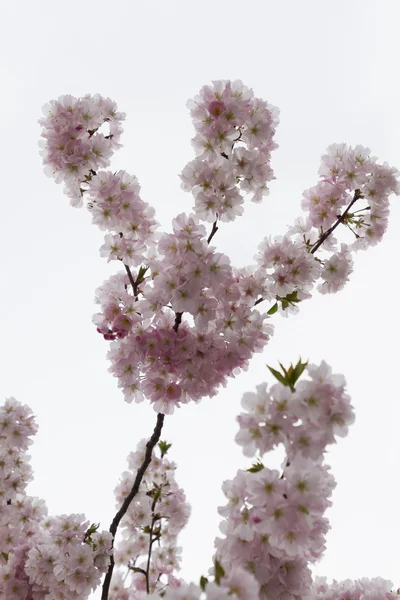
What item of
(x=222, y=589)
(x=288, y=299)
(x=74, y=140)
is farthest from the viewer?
(x=288, y=299)

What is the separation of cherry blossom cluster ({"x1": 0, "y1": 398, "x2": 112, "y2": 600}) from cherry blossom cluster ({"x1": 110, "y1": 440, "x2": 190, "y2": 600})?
29.1 inches

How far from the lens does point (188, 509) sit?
15.9ft

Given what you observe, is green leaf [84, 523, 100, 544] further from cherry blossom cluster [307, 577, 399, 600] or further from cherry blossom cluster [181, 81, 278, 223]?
cherry blossom cluster [181, 81, 278, 223]

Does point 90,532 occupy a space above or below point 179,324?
→ below

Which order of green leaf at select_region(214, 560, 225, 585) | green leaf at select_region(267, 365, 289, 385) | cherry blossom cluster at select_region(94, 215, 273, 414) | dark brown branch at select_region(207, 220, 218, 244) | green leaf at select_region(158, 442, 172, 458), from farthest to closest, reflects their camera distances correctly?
1. green leaf at select_region(158, 442, 172, 458)
2. dark brown branch at select_region(207, 220, 218, 244)
3. cherry blossom cluster at select_region(94, 215, 273, 414)
4. green leaf at select_region(267, 365, 289, 385)
5. green leaf at select_region(214, 560, 225, 585)

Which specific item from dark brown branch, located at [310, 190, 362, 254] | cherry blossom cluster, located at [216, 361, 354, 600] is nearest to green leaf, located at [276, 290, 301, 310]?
dark brown branch, located at [310, 190, 362, 254]

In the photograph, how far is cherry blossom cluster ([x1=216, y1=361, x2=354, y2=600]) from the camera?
191 cm

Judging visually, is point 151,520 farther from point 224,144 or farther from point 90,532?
point 224,144

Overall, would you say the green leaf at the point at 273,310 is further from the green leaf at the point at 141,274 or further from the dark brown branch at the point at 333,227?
the green leaf at the point at 141,274

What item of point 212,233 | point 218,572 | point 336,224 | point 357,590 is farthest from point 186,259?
point 357,590

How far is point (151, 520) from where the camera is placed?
182 inches

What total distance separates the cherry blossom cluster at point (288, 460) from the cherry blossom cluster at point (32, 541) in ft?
6.28

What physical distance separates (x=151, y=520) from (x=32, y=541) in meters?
0.99

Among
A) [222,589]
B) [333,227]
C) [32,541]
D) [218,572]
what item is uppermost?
[333,227]
